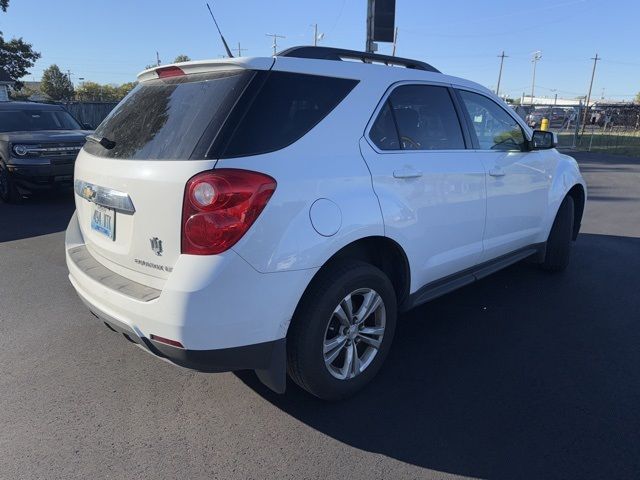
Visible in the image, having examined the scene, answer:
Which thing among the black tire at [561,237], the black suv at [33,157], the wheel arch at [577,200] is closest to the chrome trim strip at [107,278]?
the black tire at [561,237]

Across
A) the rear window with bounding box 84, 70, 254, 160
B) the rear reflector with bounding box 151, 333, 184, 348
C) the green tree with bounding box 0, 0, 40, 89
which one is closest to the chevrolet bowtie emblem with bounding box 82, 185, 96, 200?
the rear window with bounding box 84, 70, 254, 160

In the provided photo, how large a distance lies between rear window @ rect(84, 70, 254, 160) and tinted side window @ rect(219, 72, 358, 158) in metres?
0.11

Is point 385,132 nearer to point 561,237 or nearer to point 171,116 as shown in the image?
point 171,116

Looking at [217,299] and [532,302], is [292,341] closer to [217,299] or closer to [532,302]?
[217,299]

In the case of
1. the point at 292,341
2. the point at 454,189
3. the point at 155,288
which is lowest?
the point at 292,341

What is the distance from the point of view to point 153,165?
241cm

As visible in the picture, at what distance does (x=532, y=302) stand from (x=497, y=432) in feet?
6.85

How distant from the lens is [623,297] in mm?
4520

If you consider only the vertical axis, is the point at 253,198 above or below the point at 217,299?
above

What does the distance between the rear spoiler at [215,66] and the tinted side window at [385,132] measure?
72 cm

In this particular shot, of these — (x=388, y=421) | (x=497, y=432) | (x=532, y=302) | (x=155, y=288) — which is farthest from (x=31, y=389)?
(x=532, y=302)

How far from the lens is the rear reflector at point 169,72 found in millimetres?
2785

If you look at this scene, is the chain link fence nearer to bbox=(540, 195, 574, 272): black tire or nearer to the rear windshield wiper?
bbox=(540, 195, 574, 272): black tire

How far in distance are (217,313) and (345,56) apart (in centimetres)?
192
